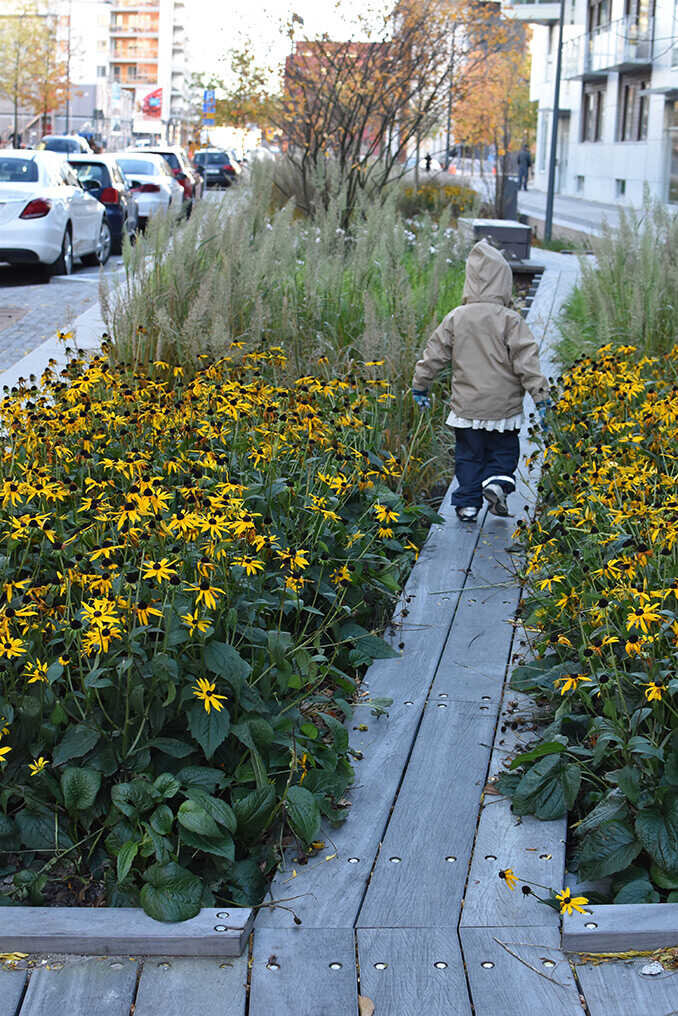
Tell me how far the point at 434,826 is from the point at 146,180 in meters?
22.4

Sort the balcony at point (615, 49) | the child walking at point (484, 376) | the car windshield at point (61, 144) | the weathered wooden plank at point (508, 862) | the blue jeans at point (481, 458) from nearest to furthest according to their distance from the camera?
the weathered wooden plank at point (508, 862) < the child walking at point (484, 376) < the blue jeans at point (481, 458) < the car windshield at point (61, 144) < the balcony at point (615, 49)

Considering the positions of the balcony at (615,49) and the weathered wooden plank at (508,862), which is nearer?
the weathered wooden plank at (508,862)

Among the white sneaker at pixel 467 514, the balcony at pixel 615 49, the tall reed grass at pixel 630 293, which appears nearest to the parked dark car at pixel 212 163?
the balcony at pixel 615 49

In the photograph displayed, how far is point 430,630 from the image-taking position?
15.2 feet

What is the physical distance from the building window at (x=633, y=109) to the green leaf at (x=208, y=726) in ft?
135

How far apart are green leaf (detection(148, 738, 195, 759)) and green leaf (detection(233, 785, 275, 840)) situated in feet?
0.57

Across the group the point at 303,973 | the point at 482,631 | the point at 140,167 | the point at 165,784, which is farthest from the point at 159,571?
the point at 140,167

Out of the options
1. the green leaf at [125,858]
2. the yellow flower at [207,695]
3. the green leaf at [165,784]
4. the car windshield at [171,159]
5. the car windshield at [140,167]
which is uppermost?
the car windshield at [171,159]

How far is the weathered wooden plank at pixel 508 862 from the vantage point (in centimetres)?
291

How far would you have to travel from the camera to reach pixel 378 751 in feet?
12.1

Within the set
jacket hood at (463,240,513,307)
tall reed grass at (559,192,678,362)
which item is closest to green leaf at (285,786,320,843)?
jacket hood at (463,240,513,307)

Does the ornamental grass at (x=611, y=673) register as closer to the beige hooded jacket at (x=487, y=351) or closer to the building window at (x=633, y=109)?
the beige hooded jacket at (x=487, y=351)

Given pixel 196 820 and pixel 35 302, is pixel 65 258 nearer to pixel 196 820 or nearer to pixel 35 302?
pixel 35 302

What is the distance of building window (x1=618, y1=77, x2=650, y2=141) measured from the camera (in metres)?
42.8
